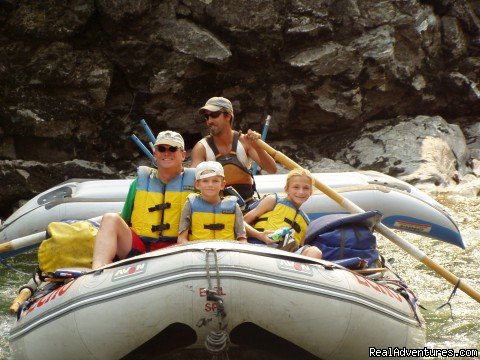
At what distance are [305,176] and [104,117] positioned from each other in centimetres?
452

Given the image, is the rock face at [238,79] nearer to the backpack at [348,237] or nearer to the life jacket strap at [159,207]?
the backpack at [348,237]

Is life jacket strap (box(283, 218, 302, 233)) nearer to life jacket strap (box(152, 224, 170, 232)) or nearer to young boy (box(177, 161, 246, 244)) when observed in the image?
young boy (box(177, 161, 246, 244))

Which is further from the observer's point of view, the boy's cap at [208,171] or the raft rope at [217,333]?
the boy's cap at [208,171]

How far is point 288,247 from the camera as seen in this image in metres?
3.69

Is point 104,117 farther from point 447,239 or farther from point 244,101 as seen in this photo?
point 447,239

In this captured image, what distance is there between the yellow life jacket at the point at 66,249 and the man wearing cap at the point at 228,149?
1187 mm

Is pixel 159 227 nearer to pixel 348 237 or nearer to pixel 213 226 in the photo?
pixel 213 226

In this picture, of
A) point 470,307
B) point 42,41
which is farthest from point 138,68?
point 470,307

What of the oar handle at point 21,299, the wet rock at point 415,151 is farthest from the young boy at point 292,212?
the wet rock at point 415,151

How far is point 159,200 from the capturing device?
3.80 metres

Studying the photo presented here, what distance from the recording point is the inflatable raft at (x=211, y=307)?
2.80 metres

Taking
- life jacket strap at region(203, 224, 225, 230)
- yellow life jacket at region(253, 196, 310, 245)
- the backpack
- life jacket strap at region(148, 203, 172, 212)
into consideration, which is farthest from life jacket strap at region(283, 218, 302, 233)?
life jacket strap at region(148, 203, 172, 212)

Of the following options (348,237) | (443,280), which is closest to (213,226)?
(348,237)

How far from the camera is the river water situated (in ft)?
13.5
